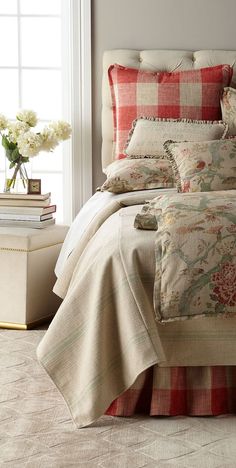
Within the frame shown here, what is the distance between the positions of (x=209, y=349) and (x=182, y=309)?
19 centimetres

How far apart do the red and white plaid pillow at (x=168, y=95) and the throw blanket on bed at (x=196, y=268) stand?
71.0 inches

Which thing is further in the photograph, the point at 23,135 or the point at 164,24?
the point at 164,24

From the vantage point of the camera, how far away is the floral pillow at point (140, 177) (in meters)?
3.76

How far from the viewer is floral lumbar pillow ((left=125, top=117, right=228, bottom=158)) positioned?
4074mm

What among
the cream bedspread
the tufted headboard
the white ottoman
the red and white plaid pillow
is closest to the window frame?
the tufted headboard

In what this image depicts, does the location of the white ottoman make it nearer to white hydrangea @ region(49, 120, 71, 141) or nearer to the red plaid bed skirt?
white hydrangea @ region(49, 120, 71, 141)

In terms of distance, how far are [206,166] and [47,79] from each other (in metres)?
1.82

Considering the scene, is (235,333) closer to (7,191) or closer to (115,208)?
(115,208)

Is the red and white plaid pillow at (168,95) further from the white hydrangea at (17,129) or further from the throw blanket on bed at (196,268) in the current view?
the throw blanket on bed at (196,268)

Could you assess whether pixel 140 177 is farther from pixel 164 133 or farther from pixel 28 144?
pixel 28 144

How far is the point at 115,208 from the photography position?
3475 millimetres

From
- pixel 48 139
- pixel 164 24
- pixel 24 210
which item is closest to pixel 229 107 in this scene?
pixel 164 24

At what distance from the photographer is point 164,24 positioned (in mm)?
4699

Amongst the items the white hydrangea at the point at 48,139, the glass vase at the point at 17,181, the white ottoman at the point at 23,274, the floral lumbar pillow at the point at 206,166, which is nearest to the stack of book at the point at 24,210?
the white ottoman at the point at 23,274
